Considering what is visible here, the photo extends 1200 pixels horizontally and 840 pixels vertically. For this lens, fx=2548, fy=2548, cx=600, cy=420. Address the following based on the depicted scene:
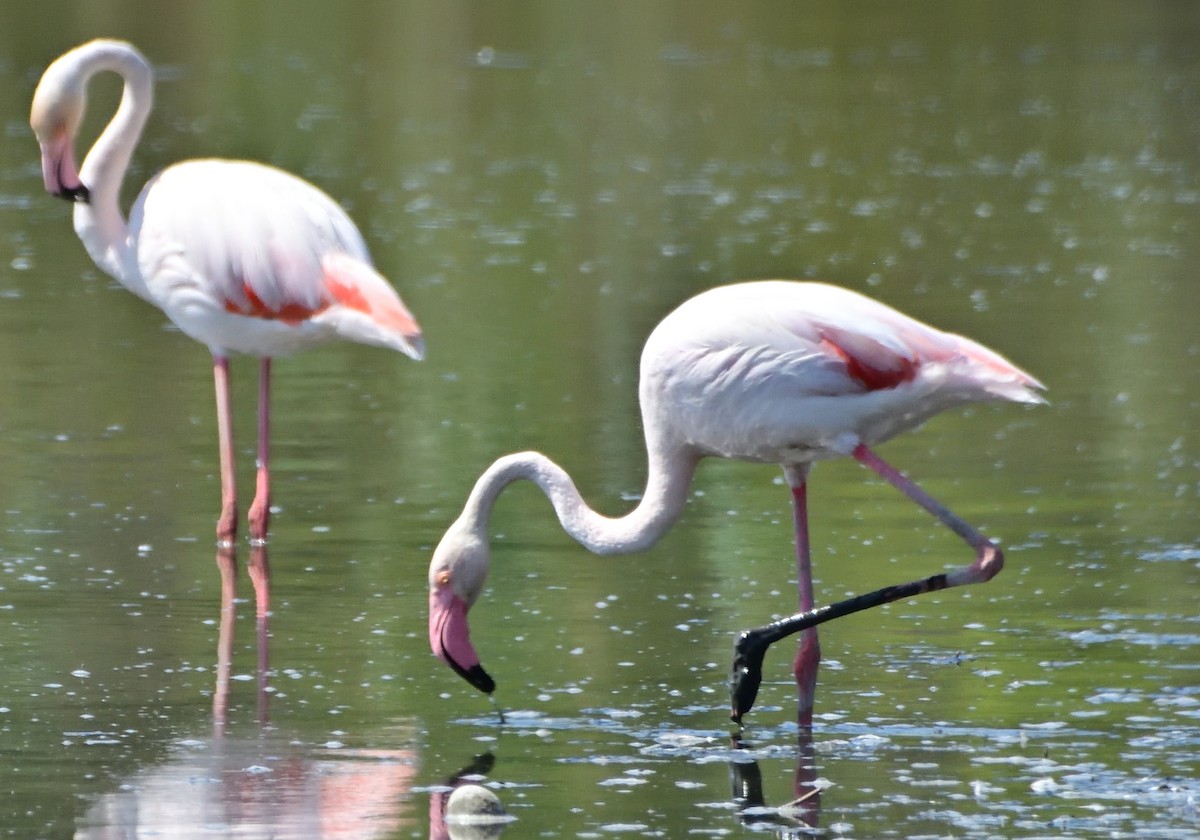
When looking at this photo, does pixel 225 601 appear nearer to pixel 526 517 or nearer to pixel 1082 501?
pixel 526 517

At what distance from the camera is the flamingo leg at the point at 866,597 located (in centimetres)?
676

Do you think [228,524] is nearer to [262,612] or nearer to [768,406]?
[262,612]

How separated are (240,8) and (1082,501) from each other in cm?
3905

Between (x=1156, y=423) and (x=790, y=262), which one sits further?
(x=790, y=262)

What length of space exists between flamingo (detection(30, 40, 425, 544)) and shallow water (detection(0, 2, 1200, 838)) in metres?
0.69

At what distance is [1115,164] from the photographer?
73.5ft

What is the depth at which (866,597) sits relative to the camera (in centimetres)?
717

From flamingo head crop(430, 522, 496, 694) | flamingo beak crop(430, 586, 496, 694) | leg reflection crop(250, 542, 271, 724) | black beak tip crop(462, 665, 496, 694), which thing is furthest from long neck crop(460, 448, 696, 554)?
leg reflection crop(250, 542, 271, 724)

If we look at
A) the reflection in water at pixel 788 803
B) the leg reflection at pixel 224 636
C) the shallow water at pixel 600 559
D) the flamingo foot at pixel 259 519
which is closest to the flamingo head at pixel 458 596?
the shallow water at pixel 600 559

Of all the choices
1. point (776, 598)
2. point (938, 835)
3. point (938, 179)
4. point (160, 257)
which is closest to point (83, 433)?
point (160, 257)

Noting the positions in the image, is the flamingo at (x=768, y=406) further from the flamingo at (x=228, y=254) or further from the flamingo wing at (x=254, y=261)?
the flamingo wing at (x=254, y=261)

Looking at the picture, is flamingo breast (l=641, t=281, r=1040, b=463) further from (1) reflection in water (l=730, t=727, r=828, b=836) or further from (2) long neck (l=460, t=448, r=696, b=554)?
(1) reflection in water (l=730, t=727, r=828, b=836)

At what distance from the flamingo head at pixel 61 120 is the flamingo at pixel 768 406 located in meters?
3.42

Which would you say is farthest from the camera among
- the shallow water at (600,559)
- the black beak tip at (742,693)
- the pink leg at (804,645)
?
the pink leg at (804,645)
